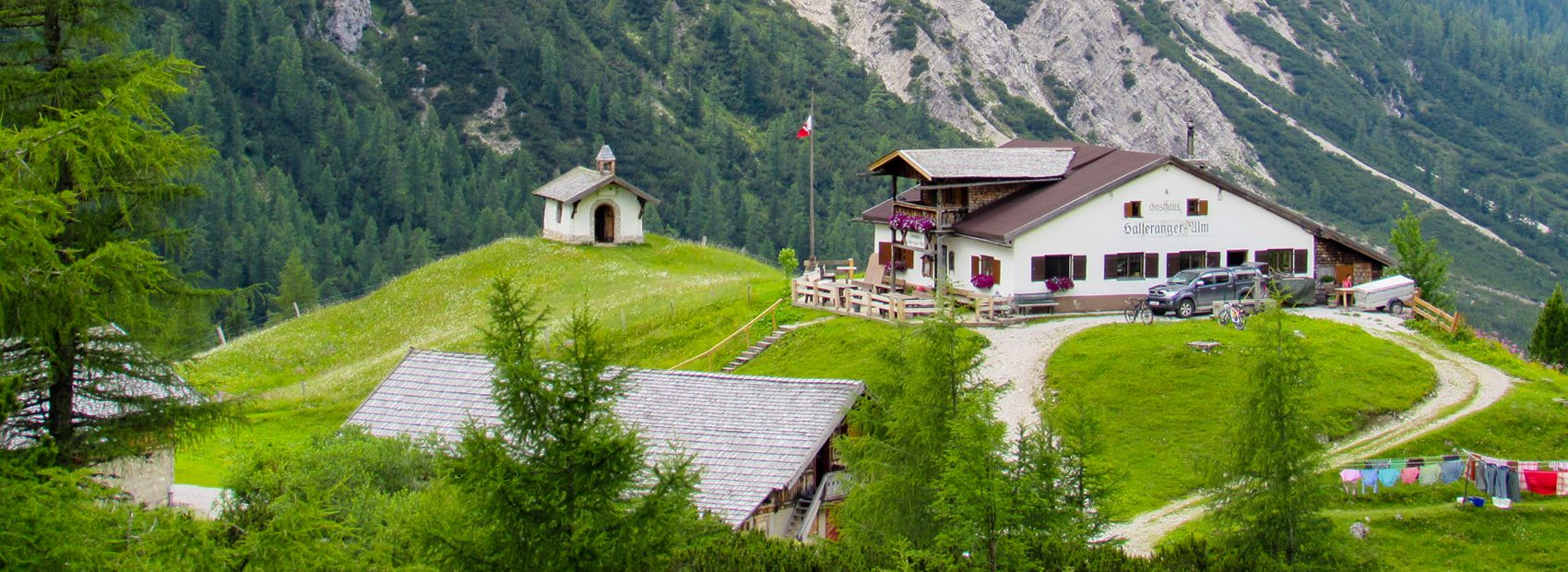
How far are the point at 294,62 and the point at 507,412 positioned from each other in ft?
563

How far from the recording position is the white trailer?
49094 millimetres

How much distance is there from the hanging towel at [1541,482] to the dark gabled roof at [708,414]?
15056 mm

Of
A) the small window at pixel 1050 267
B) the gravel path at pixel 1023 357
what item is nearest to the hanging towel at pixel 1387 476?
the gravel path at pixel 1023 357

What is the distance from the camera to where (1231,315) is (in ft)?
149

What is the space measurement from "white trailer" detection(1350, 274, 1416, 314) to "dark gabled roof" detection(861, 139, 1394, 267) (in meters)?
1.37

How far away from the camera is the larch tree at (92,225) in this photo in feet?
51.8

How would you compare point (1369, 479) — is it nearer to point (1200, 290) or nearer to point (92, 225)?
point (1200, 290)

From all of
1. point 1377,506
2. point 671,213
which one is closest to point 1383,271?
point 1377,506

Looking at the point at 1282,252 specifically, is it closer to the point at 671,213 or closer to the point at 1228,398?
the point at 1228,398

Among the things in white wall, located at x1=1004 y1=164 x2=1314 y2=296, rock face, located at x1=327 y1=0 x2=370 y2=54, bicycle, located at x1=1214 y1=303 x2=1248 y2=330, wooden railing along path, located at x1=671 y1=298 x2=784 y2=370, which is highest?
rock face, located at x1=327 y1=0 x2=370 y2=54

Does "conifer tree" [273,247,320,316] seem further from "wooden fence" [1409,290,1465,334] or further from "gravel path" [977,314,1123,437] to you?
"wooden fence" [1409,290,1465,334]

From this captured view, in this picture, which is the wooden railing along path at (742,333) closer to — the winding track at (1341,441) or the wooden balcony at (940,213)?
the wooden balcony at (940,213)

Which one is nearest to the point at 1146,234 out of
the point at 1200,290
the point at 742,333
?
the point at 1200,290

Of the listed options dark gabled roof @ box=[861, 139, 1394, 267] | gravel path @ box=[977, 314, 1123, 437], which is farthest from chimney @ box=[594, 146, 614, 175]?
gravel path @ box=[977, 314, 1123, 437]
